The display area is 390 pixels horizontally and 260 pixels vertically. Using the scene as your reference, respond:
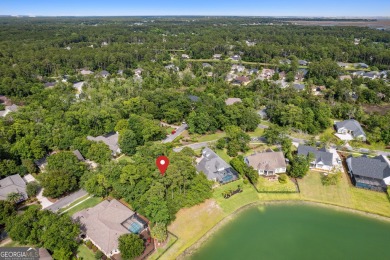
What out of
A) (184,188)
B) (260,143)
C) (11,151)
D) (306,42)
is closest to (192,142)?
(260,143)

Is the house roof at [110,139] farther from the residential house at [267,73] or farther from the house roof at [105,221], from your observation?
the residential house at [267,73]


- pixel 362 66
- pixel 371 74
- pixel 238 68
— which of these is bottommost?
pixel 238 68

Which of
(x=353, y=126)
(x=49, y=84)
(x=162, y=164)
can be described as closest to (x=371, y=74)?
(x=353, y=126)

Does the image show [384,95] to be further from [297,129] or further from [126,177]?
[126,177]

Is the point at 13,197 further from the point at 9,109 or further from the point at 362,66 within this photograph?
the point at 362,66

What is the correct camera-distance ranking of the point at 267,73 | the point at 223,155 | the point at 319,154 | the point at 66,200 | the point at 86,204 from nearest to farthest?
the point at 86,204
the point at 66,200
the point at 319,154
the point at 223,155
the point at 267,73

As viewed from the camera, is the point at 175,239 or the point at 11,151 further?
the point at 11,151

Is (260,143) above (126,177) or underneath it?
underneath
